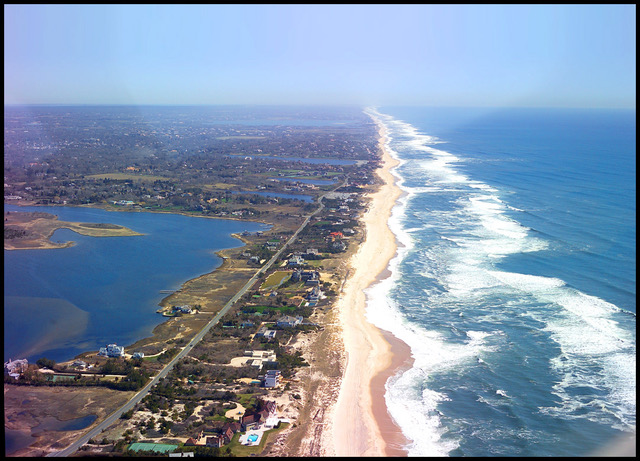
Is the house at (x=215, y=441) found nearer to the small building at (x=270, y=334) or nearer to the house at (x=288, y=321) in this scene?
the small building at (x=270, y=334)

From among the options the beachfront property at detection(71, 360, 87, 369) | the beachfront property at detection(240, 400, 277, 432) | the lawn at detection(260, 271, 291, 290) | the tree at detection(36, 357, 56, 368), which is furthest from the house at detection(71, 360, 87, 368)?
the lawn at detection(260, 271, 291, 290)

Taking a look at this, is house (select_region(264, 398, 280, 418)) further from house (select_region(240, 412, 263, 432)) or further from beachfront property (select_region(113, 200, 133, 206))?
beachfront property (select_region(113, 200, 133, 206))

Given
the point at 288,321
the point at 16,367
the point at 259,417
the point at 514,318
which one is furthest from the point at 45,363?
the point at 514,318

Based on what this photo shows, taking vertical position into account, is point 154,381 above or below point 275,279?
below

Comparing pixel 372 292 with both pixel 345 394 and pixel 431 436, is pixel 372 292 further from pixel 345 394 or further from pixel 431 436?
pixel 431 436

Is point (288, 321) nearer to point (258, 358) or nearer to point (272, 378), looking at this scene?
point (258, 358)

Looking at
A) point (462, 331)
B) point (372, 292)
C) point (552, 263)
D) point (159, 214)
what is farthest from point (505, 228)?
point (159, 214)

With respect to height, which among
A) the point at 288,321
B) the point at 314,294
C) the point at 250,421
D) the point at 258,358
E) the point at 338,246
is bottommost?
the point at 250,421
